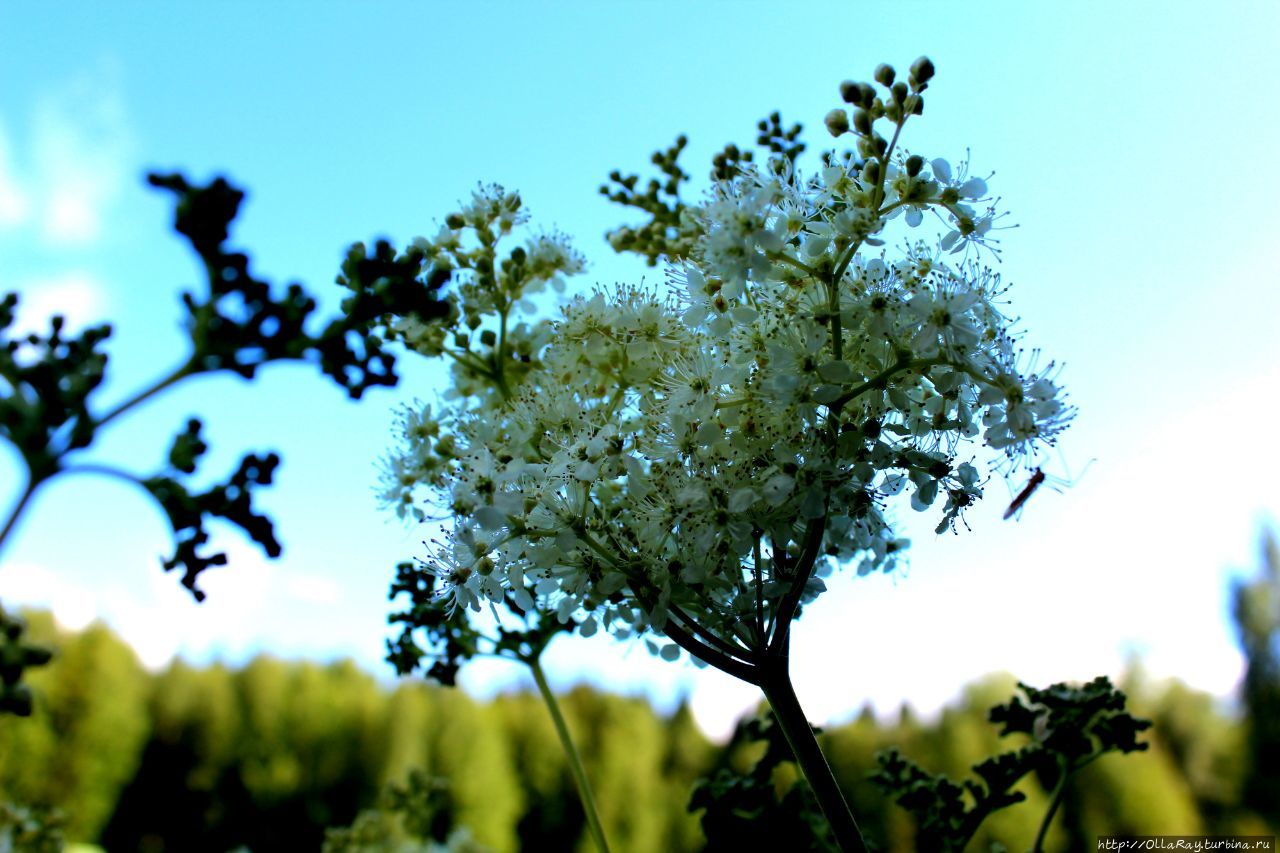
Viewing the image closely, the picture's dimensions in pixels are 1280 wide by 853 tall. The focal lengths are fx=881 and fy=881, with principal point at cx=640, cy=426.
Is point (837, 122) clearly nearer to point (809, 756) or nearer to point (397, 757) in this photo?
point (809, 756)

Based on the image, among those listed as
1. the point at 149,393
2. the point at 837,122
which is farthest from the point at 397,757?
the point at 149,393

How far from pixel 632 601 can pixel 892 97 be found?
3.11 ft

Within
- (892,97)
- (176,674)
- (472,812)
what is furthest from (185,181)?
(176,674)

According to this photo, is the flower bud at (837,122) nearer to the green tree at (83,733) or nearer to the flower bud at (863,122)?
the flower bud at (863,122)

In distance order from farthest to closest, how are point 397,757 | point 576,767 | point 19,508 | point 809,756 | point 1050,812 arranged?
point 397,757, point 576,767, point 1050,812, point 809,756, point 19,508

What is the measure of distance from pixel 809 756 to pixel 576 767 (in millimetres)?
729

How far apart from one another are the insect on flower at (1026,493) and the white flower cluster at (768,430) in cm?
10

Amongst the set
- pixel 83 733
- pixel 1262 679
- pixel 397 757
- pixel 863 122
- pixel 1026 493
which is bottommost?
pixel 1262 679

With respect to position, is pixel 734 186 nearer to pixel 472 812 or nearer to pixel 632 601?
pixel 632 601

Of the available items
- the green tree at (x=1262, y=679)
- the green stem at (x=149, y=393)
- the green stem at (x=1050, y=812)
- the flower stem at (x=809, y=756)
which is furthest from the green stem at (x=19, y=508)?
the green tree at (x=1262, y=679)

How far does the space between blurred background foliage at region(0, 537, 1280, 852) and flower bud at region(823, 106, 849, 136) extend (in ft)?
→ 52.1

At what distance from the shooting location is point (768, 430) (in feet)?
4.70

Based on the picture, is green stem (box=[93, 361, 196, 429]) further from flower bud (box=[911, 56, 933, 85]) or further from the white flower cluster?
flower bud (box=[911, 56, 933, 85])

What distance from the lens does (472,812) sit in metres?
17.6
